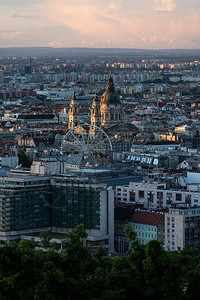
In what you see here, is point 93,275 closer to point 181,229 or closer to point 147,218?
point 181,229

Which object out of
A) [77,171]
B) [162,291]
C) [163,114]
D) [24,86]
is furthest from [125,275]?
[24,86]

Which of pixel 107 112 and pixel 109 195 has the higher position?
pixel 109 195

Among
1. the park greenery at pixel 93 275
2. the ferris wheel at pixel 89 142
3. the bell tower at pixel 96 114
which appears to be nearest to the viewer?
the park greenery at pixel 93 275

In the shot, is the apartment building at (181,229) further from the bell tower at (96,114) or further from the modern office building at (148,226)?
the bell tower at (96,114)

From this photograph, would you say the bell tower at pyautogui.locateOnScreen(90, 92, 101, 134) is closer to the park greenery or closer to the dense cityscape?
the dense cityscape

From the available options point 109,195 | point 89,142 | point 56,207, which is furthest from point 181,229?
point 89,142

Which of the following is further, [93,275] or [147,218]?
[147,218]

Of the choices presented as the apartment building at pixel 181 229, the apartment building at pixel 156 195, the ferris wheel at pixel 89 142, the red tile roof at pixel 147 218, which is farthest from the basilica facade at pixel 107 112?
the apartment building at pixel 181 229
